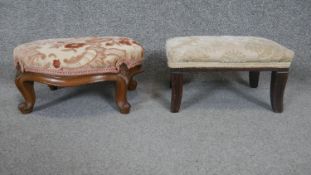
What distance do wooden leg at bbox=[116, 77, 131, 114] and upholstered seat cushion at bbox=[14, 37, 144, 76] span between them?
61 millimetres

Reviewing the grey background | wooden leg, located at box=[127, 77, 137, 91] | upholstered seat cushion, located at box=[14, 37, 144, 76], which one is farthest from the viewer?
wooden leg, located at box=[127, 77, 137, 91]

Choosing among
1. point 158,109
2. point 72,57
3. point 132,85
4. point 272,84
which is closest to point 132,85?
point 132,85

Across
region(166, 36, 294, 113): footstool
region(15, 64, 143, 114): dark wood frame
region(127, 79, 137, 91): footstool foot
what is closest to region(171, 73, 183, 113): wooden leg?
region(166, 36, 294, 113): footstool

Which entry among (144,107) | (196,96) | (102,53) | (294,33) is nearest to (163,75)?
(196,96)

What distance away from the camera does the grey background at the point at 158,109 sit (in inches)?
39.0

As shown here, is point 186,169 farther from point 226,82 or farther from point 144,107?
point 226,82

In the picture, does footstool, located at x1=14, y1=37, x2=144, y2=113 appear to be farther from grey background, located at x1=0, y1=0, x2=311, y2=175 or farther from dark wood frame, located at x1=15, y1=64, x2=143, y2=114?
grey background, located at x1=0, y1=0, x2=311, y2=175

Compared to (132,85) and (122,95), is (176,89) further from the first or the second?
(132,85)

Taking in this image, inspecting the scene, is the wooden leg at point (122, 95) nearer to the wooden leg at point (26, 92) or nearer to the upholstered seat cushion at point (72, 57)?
the upholstered seat cushion at point (72, 57)

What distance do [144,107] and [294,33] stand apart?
3.52 feet

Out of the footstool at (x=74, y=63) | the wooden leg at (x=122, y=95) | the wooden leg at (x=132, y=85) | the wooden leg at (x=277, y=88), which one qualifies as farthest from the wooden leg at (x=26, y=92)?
the wooden leg at (x=277, y=88)

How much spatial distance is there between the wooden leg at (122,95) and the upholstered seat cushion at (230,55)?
0.23 m

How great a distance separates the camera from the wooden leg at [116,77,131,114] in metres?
1.28

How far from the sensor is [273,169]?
94cm
